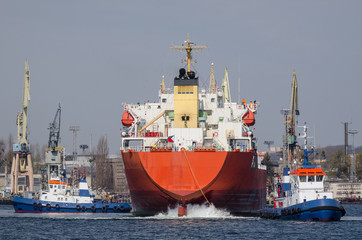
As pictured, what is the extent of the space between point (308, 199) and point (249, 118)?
1468 cm

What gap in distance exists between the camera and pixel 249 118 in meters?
74.2

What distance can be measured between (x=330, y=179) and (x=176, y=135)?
447 feet

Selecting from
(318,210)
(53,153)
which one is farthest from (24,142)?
(318,210)

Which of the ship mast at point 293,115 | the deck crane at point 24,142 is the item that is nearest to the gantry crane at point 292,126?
the ship mast at point 293,115

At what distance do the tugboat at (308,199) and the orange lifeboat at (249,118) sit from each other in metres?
10.1

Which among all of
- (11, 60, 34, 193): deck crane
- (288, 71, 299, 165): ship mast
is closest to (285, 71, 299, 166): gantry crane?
(288, 71, 299, 165): ship mast

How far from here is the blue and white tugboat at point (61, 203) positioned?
83438 mm

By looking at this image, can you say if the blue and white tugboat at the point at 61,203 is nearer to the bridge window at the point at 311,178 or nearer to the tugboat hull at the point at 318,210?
the tugboat hull at the point at 318,210

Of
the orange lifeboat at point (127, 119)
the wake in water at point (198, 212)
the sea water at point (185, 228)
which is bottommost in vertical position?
the sea water at point (185, 228)

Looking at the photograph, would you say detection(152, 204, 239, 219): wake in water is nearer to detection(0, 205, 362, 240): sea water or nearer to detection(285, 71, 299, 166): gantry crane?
detection(0, 205, 362, 240): sea water

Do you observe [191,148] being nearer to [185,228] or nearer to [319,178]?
[319,178]

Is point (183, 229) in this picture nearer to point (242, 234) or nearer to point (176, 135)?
point (242, 234)

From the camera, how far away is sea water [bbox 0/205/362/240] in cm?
5103

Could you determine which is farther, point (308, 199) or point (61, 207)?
point (61, 207)
